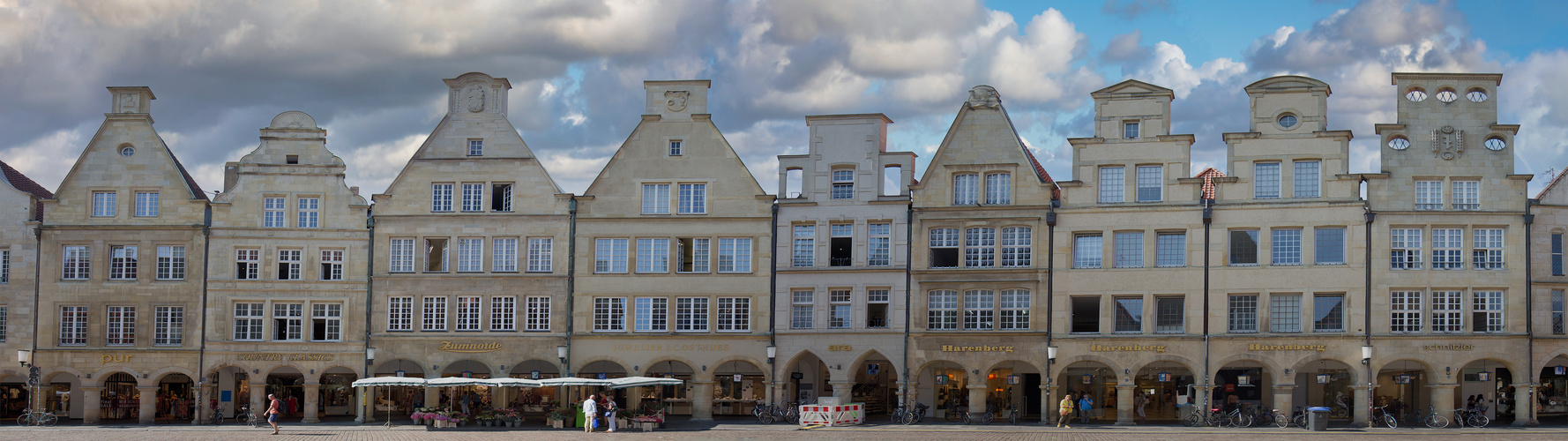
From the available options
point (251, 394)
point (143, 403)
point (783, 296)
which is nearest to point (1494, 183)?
point (783, 296)

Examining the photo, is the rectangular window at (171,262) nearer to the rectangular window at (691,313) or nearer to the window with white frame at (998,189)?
the rectangular window at (691,313)

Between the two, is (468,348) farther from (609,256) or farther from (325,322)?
(609,256)

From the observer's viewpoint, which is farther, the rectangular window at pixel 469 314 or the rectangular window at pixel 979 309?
the rectangular window at pixel 469 314

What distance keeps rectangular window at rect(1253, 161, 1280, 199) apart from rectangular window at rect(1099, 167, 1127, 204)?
180 inches

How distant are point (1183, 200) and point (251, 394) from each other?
35.7m

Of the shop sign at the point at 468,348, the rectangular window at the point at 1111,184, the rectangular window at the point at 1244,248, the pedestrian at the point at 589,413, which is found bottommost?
the pedestrian at the point at 589,413

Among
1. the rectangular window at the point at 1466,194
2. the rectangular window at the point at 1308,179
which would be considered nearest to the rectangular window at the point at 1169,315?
the rectangular window at the point at 1308,179

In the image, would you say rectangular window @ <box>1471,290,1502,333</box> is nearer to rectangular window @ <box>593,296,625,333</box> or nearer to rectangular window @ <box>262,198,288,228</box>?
rectangular window @ <box>593,296,625,333</box>

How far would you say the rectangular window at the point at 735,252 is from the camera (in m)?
58.6

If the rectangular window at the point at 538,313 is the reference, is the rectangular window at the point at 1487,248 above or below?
above

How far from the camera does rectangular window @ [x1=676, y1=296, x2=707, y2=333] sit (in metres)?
58.8

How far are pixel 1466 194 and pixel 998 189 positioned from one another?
16008mm

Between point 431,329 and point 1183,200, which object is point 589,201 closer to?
point 431,329

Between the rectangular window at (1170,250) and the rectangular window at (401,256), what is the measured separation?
28063mm
